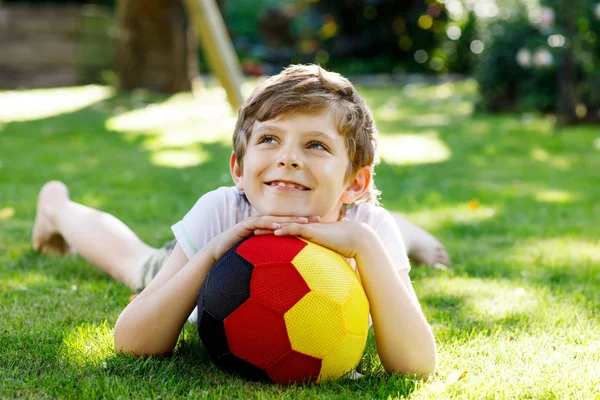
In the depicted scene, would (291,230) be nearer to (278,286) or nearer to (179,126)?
(278,286)

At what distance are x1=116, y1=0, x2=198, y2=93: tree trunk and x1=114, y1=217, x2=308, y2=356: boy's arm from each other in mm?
9284

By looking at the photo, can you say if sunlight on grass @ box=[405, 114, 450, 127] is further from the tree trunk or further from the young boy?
the young boy

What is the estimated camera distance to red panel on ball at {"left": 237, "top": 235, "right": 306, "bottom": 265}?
2.43 meters

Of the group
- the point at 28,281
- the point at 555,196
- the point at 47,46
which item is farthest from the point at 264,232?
the point at 47,46

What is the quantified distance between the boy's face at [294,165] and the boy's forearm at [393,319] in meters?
0.21

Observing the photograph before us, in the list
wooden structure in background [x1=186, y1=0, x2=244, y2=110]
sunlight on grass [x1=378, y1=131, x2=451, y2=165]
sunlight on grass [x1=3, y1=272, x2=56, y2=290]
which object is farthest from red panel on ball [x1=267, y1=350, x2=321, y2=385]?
wooden structure in background [x1=186, y1=0, x2=244, y2=110]

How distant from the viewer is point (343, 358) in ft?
7.97

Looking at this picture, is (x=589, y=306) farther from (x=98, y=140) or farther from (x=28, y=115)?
(x=28, y=115)

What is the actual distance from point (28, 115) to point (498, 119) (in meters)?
6.18

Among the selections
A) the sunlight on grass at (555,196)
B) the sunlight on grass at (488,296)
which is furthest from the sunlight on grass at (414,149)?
the sunlight on grass at (488,296)

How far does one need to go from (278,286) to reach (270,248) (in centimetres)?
14

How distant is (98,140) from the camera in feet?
27.5

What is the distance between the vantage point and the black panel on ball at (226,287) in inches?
94.5

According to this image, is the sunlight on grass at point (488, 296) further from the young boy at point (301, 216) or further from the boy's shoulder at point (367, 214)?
the young boy at point (301, 216)
